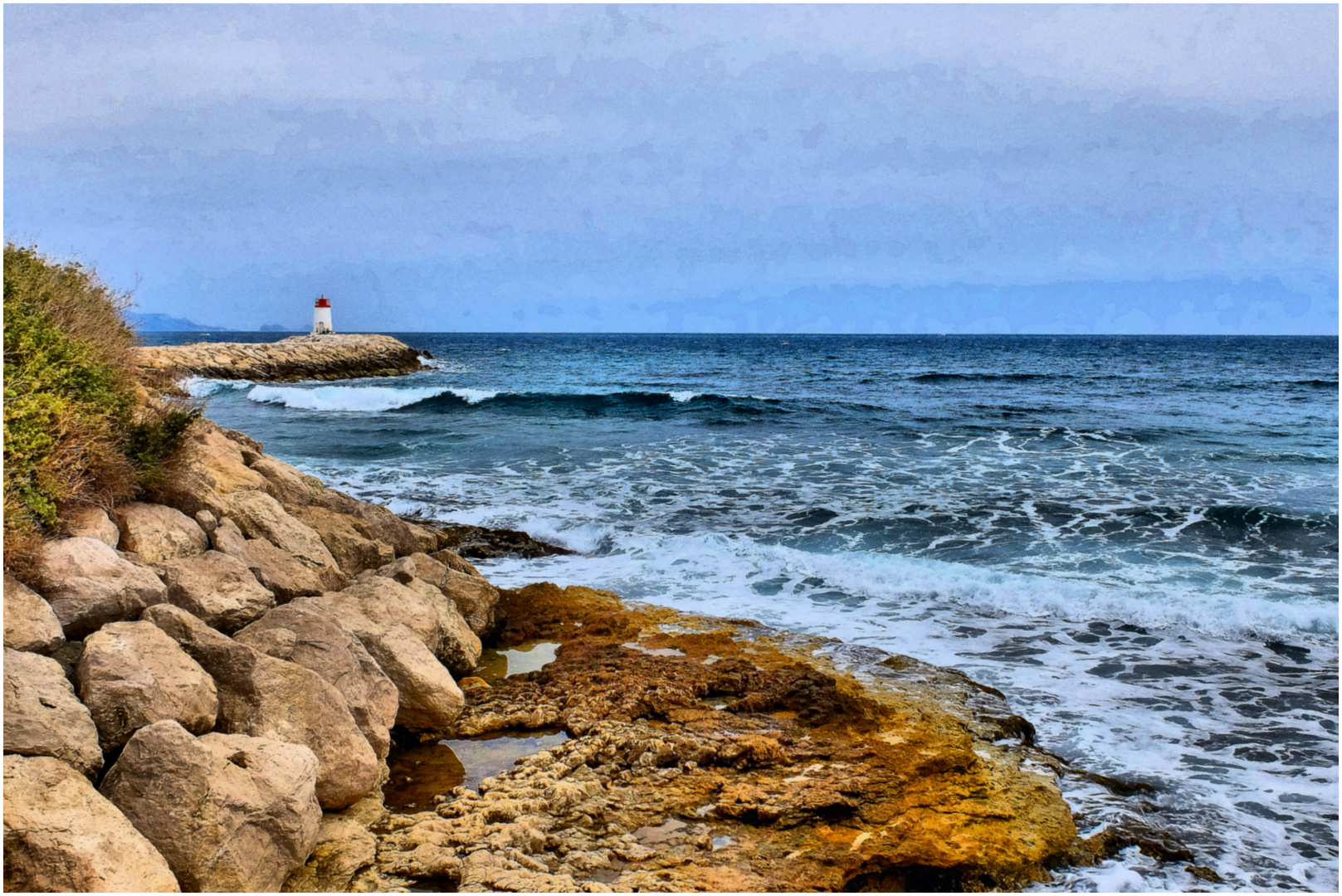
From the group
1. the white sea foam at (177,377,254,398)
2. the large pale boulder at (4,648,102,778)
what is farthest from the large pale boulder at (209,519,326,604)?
the white sea foam at (177,377,254,398)

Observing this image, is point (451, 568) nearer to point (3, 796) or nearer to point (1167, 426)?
point (3, 796)

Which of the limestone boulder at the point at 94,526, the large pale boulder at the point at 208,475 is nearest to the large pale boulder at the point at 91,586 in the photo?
the limestone boulder at the point at 94,526

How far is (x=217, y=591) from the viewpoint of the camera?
554 centimetres

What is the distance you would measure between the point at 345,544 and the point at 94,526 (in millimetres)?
2378

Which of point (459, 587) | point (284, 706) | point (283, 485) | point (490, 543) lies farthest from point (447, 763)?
point (490, 543)

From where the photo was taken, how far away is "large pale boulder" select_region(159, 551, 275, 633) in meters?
5.35

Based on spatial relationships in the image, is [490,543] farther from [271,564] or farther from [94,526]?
[94,526]

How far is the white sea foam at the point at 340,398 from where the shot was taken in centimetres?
3030

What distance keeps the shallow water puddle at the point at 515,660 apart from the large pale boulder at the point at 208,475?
95.0 inches

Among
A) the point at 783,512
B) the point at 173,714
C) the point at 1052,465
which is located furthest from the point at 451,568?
the point at 1052,465

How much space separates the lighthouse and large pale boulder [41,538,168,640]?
152 ft

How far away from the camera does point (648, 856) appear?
4.11 m

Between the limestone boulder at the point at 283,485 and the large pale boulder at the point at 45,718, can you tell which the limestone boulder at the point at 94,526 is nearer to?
the large pale boulder at the point at 45,718

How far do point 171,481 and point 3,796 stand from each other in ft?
12.7
